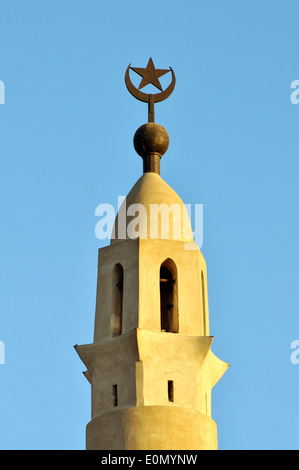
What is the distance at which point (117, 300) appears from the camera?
41.7m

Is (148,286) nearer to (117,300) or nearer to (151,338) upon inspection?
(117,300)

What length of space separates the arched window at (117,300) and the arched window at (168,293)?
1.30 m

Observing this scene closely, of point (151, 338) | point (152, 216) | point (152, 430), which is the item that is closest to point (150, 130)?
point (152, 216)

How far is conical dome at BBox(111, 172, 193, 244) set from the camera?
42.3m

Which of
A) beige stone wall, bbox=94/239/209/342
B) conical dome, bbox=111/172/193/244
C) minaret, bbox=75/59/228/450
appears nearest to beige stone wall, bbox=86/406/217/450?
minaret, bbox=75/59/228/450

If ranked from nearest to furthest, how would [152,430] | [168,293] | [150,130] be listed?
[152,430] < [168,293] < [150,130]

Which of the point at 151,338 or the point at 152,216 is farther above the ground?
the point at 152,216

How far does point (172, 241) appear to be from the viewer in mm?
41906

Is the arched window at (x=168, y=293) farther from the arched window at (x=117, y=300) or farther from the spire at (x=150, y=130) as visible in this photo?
the spire at (x=150, y=130)

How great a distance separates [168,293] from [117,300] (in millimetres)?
1816

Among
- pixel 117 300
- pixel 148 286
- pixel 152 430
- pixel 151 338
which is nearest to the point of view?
pixel 152 430
